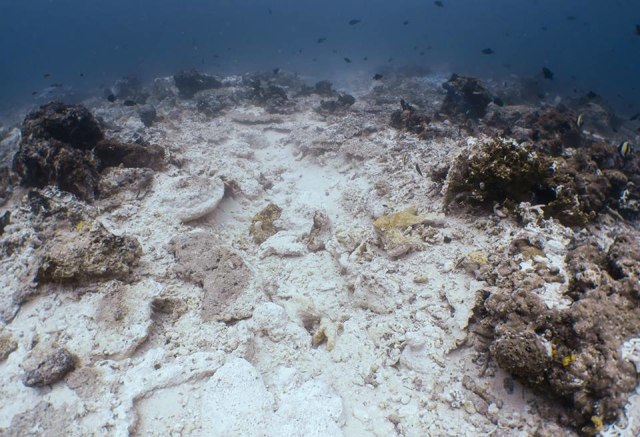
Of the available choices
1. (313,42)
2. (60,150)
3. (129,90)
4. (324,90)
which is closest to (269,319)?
(60,150)

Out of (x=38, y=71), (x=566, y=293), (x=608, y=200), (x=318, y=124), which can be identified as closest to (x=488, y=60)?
(x=318, y=124)

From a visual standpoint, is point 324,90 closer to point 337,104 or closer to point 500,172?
point 337,104

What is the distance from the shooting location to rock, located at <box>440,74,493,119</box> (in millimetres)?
12172

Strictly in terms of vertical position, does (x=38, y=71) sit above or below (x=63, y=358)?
below

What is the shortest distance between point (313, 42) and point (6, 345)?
260ft

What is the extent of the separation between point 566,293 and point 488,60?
56.9 m

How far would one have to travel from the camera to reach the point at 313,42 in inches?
2884

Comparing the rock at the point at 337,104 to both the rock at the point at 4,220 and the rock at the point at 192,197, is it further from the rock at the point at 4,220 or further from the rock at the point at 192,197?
the rock at the point at 4,220

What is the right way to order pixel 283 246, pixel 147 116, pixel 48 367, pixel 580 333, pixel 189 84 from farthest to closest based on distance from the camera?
pixel 189 84 → pixel 147 116 → pixel 283 246 → pixel 48 367 → pixel 580 333

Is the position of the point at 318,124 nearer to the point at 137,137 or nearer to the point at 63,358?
the point at 137,137

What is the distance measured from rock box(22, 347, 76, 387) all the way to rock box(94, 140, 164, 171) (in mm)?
4496

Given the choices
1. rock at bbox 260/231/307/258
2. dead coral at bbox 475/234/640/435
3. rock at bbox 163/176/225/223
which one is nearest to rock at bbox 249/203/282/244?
rock at bbox 260/231/307/258

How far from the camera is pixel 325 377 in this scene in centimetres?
364

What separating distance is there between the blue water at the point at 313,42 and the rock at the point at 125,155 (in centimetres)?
2166
